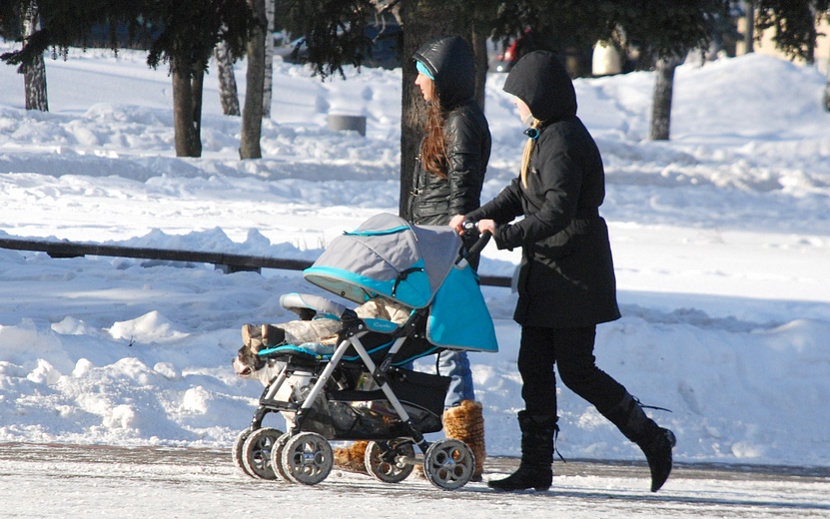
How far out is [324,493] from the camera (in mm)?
4492

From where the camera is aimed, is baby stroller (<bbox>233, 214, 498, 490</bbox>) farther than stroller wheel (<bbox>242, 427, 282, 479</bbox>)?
No

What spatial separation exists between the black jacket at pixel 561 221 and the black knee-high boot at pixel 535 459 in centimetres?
45

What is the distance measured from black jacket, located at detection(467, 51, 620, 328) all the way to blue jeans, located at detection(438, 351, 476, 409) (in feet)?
1.90

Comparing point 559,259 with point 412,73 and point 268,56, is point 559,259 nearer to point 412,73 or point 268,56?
point 412,73

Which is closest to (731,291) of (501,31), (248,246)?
(501,31)

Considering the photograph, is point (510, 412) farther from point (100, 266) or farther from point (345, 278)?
point (100, 266)

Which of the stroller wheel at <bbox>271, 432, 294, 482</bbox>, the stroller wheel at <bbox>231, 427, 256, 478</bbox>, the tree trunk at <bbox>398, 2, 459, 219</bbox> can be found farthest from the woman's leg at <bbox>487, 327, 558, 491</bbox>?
the tree trunk at <bbox>398, 2, 459, 219</bbox>

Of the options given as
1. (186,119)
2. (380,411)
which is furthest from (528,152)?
(186,119)

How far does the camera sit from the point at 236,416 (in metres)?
6.30

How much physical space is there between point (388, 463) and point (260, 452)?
0.58 meters

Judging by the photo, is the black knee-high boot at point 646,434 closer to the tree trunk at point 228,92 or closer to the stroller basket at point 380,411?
the stroller basket at point 380,411

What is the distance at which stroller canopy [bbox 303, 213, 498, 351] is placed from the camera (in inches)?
180

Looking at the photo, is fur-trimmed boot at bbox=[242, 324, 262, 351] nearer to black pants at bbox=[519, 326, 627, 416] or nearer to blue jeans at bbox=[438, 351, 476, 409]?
blue jeans at bbox=[438, 351, 476, 409]

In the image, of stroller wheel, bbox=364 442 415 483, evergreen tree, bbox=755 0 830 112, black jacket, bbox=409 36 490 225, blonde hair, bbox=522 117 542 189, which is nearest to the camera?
blonde hair, bbox=522 117 542 189
